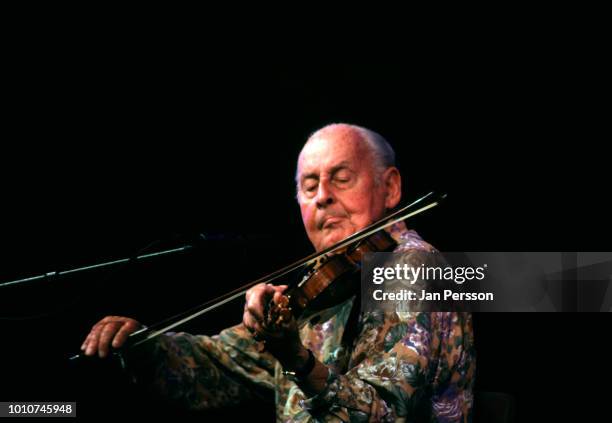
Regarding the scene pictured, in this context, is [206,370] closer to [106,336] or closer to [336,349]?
[106,336]

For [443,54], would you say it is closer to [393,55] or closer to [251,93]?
[393,55]

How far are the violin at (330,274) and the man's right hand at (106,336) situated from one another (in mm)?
30

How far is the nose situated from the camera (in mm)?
2363

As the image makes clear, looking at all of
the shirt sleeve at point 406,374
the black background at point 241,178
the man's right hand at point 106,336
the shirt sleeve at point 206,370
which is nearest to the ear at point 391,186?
the black background at point 241,178

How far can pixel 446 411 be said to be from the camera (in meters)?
1.96

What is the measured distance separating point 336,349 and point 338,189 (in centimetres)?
58

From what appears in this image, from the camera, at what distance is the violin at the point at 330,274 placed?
2.00 metres

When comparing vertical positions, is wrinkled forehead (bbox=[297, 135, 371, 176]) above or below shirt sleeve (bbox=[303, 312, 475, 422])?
above

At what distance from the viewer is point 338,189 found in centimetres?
238

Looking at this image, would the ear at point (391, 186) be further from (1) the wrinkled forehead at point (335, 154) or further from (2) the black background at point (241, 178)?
(2) the black background at point (241, 178)

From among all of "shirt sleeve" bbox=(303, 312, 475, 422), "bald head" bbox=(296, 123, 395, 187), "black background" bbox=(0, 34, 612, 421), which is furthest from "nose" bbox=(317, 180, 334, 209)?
"shirt sleeve" bbox=(303, 312, 475, 422)

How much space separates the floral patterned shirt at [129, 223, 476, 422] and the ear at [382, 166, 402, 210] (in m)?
0.21

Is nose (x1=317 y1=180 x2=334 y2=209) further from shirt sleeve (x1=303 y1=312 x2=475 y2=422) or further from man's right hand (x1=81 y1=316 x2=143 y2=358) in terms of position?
man's right hand (x1=81 y1=316 x2=143 y2=358)

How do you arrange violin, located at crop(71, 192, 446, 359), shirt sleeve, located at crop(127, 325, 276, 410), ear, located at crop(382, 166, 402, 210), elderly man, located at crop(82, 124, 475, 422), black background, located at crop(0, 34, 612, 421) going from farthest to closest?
black background, located at crop(0, 34, 612, 421) → ear, located at crop(382, 166, 402, 210) → shirt sleeve, located at crop(127, 325, 276, 410) → violin, located at crop(71, 192, 446, 359) → elderly man, located at crop(82, 124, 475, 422)
